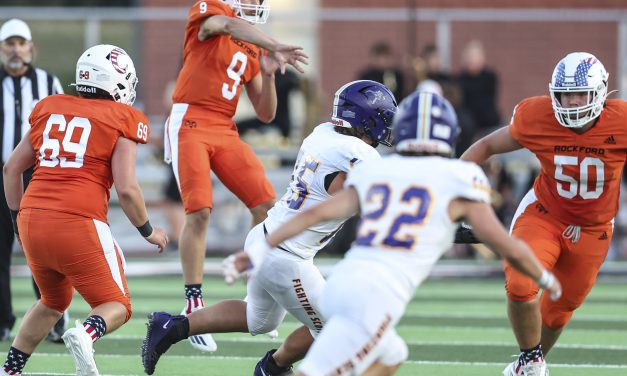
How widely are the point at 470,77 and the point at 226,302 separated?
868cm

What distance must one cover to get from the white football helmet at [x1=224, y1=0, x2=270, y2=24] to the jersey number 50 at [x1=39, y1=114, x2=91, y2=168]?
6.53ft

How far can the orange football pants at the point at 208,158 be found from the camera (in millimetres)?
7785

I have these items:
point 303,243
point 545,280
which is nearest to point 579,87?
point 303,243

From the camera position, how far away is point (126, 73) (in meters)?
6.51

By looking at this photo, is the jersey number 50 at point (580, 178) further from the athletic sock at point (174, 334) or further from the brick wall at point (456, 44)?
the brick wall at point (456, 44)

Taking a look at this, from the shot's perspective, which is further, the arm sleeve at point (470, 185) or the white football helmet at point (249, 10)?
the white football helmet at point (249, 10)

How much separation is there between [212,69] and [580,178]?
8.28 ft

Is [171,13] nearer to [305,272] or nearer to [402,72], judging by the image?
[402,72]

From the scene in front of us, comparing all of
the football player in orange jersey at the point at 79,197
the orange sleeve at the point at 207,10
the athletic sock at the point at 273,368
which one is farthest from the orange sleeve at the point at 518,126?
the orange sleeve at the point at 207,10

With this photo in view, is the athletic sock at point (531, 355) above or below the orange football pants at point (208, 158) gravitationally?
below

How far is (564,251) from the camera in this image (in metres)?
6.75

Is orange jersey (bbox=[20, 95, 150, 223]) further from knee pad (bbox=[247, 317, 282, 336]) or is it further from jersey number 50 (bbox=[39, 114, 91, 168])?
knee pad (bbox=[247, 317, 282, 336])

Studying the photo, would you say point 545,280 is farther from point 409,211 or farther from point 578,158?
point 578,158

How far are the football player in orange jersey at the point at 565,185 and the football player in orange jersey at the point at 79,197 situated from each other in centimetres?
178
